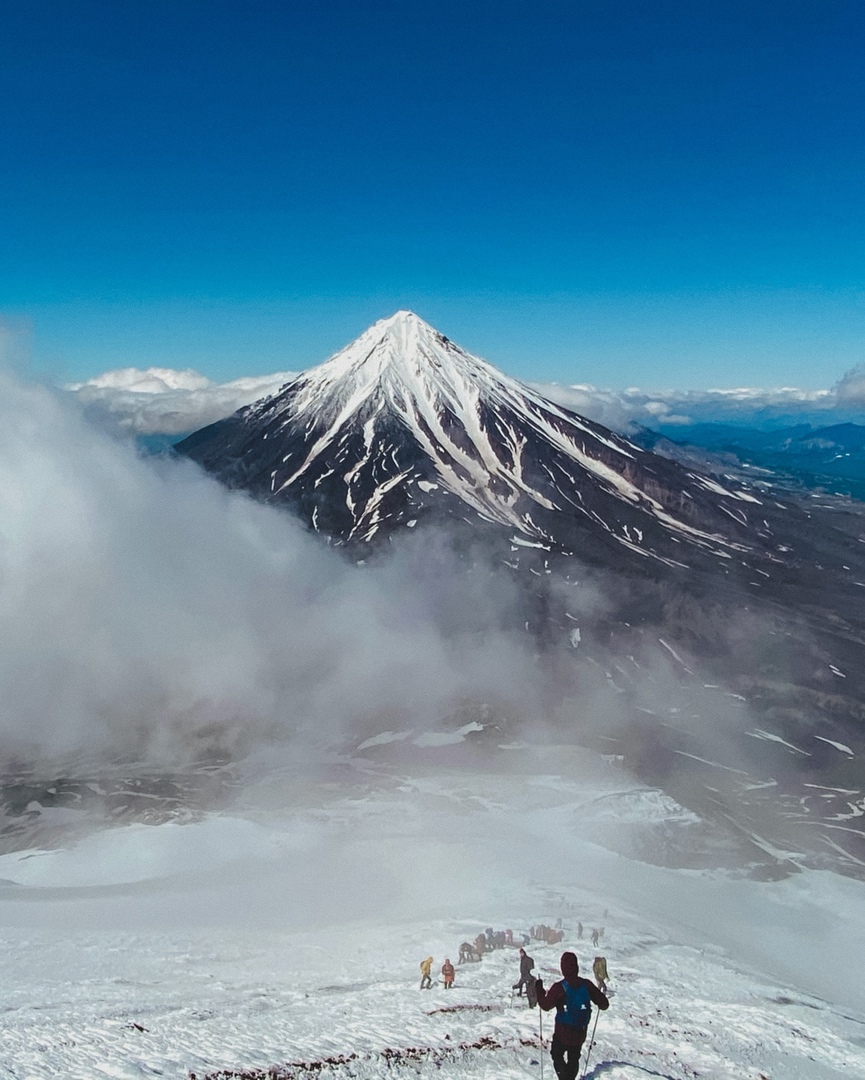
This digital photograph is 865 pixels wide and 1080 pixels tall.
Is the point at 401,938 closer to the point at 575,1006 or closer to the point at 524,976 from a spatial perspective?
the point at 524,976

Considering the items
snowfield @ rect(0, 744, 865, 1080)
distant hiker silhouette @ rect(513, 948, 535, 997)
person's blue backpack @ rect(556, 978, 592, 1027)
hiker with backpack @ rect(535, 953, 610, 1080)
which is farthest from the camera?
distant hiker silhouette @ rect(513, 948, 535, 997)

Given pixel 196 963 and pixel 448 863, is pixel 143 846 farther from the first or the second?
pixel 196 963

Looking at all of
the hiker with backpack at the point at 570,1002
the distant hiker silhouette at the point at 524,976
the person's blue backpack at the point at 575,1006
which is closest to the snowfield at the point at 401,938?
the distant hiker silhouette at the point at 524,976

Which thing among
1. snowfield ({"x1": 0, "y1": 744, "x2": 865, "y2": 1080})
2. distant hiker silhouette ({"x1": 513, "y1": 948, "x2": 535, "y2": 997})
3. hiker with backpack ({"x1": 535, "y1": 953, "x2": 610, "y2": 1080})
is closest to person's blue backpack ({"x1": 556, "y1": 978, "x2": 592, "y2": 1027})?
hiker with backpack ({"x1": 535, "y1": 953, "x2": 610, "y2": 1080})

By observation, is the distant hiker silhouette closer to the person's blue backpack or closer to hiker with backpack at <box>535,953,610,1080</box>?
hiker with backpack at <box>535,953,610,1080</box>

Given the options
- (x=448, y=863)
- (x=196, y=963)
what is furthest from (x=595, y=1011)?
(x=448, y=863)

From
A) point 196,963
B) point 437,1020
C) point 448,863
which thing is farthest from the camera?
point 448,863
